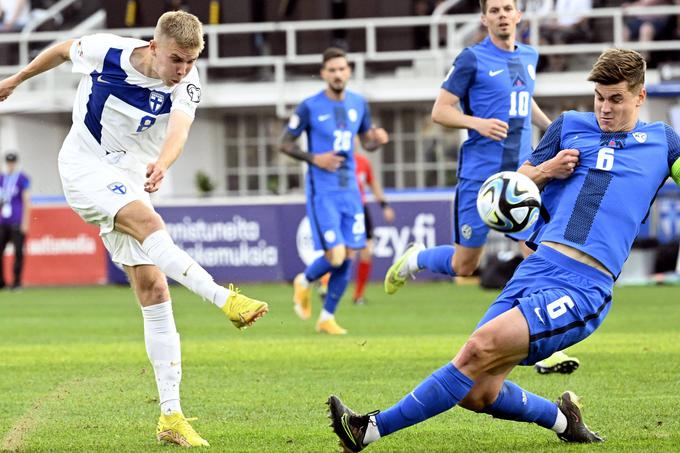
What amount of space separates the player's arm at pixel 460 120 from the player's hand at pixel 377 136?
141 inches

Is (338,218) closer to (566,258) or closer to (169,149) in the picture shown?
(169,149)

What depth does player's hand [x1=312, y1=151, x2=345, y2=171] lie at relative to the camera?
44.8 feet

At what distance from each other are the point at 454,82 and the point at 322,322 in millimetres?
4418

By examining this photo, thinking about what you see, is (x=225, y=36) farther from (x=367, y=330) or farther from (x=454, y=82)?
(x=454, y=82)

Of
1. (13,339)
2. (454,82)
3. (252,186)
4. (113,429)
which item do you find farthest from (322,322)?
(252,186)

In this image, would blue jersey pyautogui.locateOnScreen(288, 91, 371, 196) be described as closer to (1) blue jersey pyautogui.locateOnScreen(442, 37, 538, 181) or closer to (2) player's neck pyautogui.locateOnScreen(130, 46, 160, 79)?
(1) blue jersey pyautogui.locateOnScreen(442, 37, 538, 181)

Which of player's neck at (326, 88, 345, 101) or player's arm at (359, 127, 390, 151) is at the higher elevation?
player's neck at (326, 88, 345, 101)

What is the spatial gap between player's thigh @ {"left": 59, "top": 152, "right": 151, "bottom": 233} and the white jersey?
0.28ft

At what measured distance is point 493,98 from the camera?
9.91 m

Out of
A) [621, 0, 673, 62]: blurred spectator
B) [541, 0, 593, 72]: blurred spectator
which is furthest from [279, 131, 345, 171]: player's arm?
[621, 0, 673, 62]: blurred spectator

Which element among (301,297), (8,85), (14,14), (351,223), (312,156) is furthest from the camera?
(14,14)

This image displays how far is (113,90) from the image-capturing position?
23.7 ft

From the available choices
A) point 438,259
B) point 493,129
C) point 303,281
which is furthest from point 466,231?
point 303,281

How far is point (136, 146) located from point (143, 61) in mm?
511
